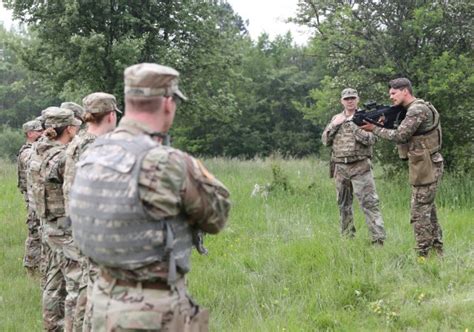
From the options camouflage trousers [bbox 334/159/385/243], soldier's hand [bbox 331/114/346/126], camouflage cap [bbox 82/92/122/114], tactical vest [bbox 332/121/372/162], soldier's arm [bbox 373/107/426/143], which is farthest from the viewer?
soldier's hand [bbox 331/114/346/126]

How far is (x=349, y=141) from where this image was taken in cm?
740

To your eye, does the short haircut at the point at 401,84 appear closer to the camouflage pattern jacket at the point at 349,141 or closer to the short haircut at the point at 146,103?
the camouflage pattern jacket at the point at 349,141

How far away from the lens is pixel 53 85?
1564cm

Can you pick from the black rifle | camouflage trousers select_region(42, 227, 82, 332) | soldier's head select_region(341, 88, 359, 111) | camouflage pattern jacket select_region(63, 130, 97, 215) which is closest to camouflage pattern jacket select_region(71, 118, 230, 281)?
camouflage pattern jacket select_region(63, 130, 97, 215)

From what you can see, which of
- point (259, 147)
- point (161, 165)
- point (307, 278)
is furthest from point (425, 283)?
point (259, 147)

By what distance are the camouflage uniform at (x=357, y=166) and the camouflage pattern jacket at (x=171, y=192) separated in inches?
191

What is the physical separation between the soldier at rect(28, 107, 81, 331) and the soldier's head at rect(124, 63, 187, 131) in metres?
2.45

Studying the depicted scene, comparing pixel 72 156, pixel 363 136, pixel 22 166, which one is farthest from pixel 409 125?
pixel 22 166

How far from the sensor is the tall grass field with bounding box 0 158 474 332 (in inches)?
203

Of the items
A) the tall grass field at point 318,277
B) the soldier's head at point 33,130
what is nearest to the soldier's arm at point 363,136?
the tall grass field at point 318,277

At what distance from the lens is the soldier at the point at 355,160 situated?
7258 millimetres

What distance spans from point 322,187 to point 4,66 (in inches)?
1326

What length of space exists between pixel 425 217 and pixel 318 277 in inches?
56.1

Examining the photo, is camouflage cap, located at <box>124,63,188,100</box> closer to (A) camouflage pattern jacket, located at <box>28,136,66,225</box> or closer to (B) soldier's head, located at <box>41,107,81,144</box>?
(A) camouflage pattern jacket, located at <box>28,136,66,225</box>
